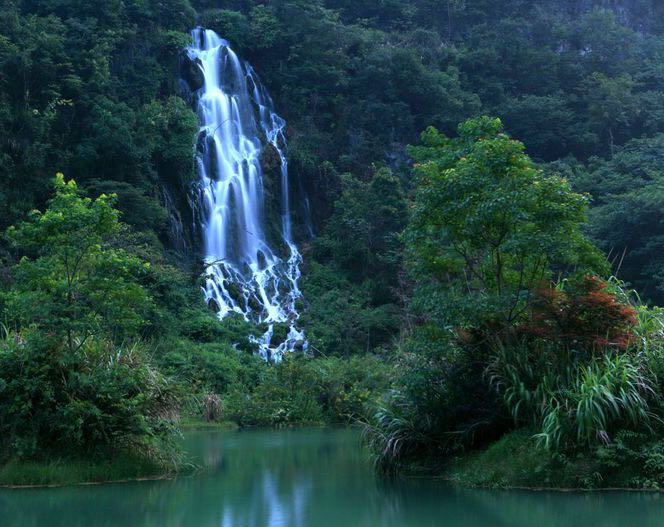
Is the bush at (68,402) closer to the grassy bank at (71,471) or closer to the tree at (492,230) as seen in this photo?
the grassy bank at (71,471)

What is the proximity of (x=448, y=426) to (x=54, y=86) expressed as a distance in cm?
2870

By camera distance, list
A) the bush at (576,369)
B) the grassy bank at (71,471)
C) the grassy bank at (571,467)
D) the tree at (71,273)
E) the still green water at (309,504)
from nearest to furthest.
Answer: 1. the still green water at (309,504)
2. the grassy bank at (571,467)
3. the bush at (576,369)
4. the grassy bank at (71,471)
5. the tree at (71,273)

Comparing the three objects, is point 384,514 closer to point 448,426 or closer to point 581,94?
point 448,426

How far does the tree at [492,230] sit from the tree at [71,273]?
486cm

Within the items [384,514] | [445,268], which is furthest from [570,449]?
[445,268]

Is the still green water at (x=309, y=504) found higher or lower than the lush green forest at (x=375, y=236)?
lower

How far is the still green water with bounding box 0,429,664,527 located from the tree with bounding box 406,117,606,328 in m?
2.94

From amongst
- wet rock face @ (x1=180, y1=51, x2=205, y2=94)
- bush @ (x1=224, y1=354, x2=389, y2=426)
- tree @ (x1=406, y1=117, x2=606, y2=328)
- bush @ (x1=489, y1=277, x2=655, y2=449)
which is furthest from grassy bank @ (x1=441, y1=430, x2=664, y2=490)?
wet rock face @ (x1=180, y1=51, x2=205, y2=94)

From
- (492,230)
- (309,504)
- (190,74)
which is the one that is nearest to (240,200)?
(190,74)

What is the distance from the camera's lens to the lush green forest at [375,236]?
12.3 m

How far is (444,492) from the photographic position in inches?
459

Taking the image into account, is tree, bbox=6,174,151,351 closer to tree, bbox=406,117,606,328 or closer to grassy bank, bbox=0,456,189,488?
grassy bank, bbox=0,456,189,488

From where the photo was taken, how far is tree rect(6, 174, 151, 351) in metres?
13.0

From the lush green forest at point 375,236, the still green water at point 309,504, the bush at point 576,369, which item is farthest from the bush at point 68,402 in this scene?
the bush at point 576,369
